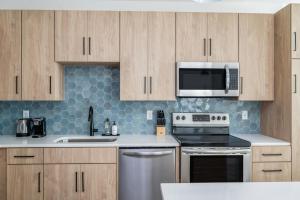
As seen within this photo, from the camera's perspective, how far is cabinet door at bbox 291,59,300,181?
260cm

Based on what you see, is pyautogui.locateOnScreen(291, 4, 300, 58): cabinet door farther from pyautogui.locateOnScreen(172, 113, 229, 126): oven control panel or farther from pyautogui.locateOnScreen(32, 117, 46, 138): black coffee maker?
pyautogui.locateOnScreen(32, 117, 46, 138): black coffee maker

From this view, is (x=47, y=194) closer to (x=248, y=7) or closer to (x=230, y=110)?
(x=230, y=110)

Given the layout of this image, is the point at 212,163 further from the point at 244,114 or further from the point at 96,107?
the point at 96,107

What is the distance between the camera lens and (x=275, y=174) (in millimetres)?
2639

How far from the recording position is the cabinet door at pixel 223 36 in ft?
9.55

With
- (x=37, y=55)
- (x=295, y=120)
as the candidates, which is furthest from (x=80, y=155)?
(x=295, y=120)

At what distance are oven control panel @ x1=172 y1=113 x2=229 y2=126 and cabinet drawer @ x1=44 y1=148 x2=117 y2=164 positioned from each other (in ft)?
3.14

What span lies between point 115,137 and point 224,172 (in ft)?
4.07

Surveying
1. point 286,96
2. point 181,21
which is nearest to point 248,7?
point 181,21

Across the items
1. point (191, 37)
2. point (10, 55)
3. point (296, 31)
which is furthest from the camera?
point (191, 37)

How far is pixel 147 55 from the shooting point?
9.42 ft

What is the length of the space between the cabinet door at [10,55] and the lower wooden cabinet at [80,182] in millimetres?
941

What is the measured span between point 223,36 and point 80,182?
85.6 inches

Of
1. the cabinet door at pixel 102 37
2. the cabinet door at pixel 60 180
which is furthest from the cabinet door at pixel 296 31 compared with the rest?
the cabinet door at pixel 60 180
